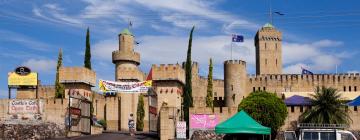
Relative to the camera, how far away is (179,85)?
51.1 m

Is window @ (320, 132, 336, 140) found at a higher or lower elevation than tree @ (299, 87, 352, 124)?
lower

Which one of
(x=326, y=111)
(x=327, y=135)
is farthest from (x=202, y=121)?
(x=327, y=135)

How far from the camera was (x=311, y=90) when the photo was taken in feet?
290

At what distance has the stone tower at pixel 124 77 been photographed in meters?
70.8

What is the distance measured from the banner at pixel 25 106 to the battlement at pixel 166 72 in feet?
31.4

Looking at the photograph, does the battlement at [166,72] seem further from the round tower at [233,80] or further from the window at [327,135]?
the round tower at [233,80]

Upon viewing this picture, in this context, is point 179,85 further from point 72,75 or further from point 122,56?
point 122,56

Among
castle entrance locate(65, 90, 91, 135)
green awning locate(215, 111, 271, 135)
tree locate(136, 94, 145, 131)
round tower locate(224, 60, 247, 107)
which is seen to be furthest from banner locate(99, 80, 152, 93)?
round tower locate(224, 60, 247, 107)

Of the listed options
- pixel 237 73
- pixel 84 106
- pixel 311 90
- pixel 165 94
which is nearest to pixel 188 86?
pixel 165 94

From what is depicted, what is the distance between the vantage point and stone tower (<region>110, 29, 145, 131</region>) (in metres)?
70.8

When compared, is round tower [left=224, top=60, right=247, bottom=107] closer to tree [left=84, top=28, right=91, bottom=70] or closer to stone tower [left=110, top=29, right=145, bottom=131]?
stone tower [left=110, top=29, right=145, bottom=131]

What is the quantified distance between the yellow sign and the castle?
31.6 inches

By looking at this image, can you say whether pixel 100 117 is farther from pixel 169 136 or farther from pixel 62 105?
pixel 169 136

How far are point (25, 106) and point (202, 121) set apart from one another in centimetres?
1374
